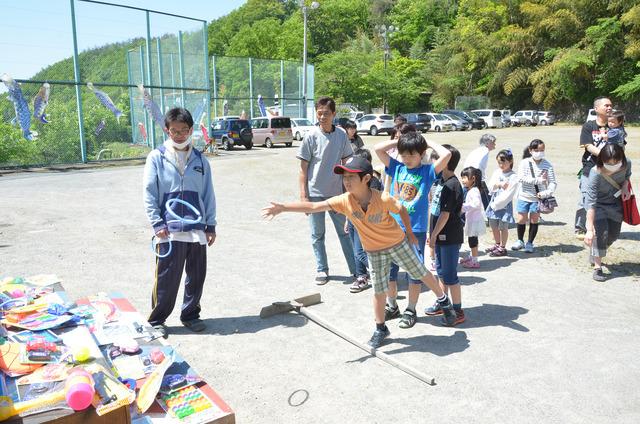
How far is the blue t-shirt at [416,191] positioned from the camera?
4.26 meters

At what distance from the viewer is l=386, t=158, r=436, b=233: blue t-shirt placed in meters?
4.26

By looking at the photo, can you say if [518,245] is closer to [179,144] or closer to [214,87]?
[179,144]

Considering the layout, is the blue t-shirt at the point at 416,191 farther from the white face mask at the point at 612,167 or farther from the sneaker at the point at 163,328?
the white face mask at the point at 612,167

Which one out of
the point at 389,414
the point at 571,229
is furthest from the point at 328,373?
the point at 571,229

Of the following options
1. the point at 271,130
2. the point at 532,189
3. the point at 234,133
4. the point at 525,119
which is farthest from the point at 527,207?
the point at 525,119

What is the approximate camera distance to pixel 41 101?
1689 cm

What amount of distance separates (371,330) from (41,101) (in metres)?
16.5

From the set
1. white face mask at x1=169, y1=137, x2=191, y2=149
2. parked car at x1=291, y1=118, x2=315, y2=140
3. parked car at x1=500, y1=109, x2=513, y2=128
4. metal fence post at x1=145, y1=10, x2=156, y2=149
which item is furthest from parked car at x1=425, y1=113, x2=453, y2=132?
white face mask at x1=169, y1=137, x2=191, y2=149

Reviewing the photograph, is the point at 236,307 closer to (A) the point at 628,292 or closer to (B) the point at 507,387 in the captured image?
(B) the point at 507,387

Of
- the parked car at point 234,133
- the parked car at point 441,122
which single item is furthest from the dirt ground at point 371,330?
the parked car at point 441,122

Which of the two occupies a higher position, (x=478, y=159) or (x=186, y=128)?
(x=186, y=128)

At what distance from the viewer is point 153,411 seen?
2.87 meters

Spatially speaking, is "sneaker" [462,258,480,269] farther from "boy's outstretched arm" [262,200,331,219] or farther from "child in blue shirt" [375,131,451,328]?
"boy's outstretched arm" [262,200,331,219]

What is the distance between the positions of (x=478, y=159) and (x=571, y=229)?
2449 millimetres
